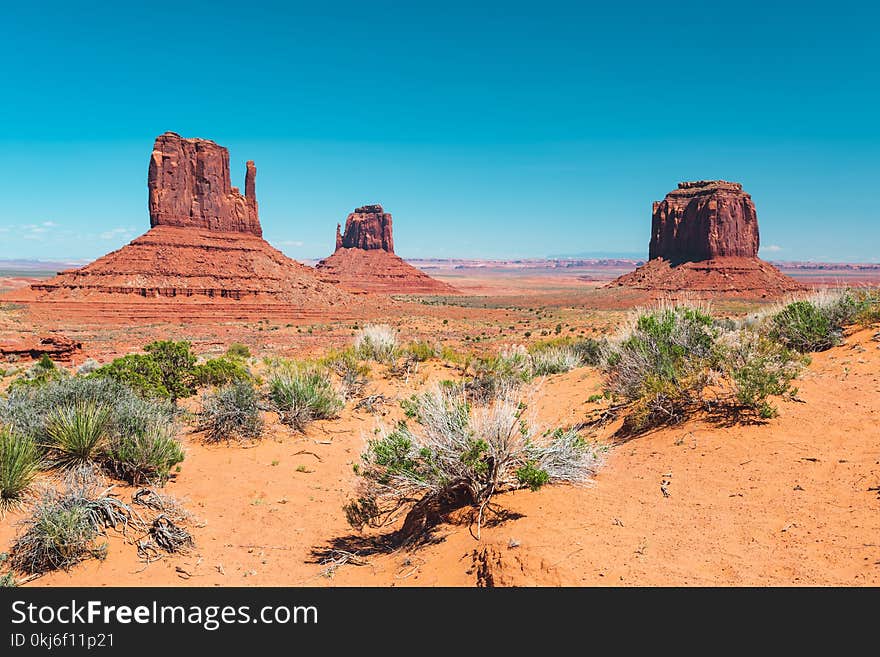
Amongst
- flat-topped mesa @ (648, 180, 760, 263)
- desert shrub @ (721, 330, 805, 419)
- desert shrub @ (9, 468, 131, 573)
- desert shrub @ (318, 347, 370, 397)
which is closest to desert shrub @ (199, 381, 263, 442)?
desert shrub @ (318, 347, 370, 397)

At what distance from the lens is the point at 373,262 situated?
128125mm

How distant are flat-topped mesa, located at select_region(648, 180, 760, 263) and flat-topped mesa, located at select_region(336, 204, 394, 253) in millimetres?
64342

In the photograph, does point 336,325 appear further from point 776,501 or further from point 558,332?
point 776,501

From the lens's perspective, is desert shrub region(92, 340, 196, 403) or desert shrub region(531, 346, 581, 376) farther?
desert shrub region(531, 346, 581, 376)

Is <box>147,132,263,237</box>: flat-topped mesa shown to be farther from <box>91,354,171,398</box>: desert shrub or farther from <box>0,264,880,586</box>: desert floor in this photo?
<box>0,264,880,586</box>: desert floor

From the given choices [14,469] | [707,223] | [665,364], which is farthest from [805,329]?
[707,223]

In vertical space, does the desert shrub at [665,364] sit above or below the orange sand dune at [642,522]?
above

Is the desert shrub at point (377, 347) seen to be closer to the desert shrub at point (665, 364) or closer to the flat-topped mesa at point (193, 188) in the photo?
the desert shrub at point (665, 364)

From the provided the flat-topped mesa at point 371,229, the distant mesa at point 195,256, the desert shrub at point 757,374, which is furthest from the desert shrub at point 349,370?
the flat-topped mesa at point 371,229

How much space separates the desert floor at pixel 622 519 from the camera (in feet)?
13.2

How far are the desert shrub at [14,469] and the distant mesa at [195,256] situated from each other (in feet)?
175

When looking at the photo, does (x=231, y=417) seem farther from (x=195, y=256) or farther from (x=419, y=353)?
(x=195, y=256)

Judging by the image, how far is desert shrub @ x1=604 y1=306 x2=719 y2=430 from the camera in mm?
7574
